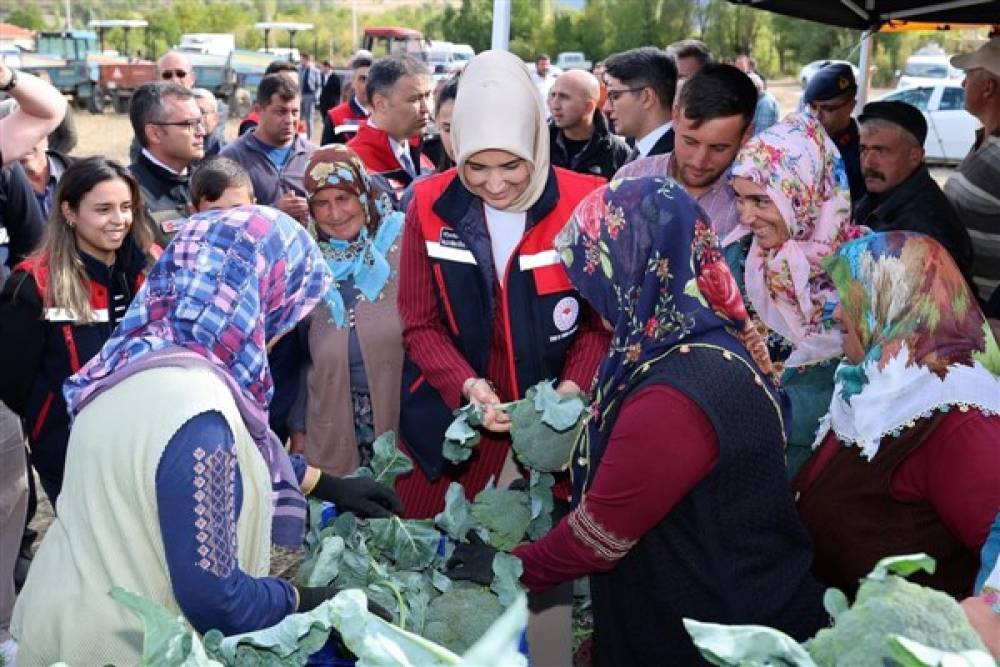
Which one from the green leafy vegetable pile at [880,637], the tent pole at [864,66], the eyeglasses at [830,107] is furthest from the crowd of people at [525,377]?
the tent pole at [864,66]

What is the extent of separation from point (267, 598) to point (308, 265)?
0.70m

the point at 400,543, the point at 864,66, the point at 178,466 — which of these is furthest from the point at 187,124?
the point at 864,66

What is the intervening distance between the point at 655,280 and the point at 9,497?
2.66 m

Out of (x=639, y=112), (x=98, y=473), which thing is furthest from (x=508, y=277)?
(x=639, y=112)

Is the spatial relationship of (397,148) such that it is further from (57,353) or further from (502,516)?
(502,516)

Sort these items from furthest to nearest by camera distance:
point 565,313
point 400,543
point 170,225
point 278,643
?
point 170,225, point 565,313, point 400,543, point 278,643

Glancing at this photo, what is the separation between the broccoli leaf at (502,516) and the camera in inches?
102

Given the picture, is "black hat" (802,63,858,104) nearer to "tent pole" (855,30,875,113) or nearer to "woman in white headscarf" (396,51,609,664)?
"tent pole" (855,30,875,113)

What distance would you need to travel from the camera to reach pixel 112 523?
5.90ft

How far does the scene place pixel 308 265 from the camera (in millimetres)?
2143

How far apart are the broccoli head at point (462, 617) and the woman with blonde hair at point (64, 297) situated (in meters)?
1.69

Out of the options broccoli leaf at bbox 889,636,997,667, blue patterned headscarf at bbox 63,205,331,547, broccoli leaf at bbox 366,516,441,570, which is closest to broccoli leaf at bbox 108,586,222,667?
blue patterned headscarf at bbox 63,205,331,547

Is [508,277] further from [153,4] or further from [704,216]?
[153,4]

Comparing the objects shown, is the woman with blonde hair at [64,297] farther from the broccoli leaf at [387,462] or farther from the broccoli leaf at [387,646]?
the broccoli leaf at [387,646]
